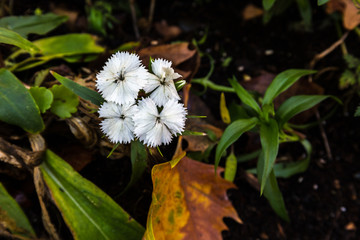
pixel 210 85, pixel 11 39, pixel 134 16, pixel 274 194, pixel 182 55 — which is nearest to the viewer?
pixel 11 39

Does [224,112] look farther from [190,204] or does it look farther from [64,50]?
[64,50]

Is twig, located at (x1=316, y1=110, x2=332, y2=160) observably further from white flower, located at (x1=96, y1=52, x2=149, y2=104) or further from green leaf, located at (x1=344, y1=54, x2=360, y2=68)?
white flower, located at (x1=96, y1=52, x2=149, y2=104)

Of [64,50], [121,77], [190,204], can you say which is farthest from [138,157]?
[64,50]

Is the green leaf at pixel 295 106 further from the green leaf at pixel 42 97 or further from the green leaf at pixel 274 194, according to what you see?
the green leaf at pixel 42 97

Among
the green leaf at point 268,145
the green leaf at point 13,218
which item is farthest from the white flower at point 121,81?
the green leaf at point 13,218

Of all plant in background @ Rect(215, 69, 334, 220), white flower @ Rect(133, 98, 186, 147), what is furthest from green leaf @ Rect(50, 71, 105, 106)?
plant in background @ Rect(215, 69, 334, 220)

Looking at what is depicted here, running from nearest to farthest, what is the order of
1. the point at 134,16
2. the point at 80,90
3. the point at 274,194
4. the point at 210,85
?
the point at 80,90, the point at 274,194, the point at 210,85, the point at 134,16

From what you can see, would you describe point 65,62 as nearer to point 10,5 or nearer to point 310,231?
point 10,5

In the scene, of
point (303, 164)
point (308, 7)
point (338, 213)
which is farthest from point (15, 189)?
point (308, 7)
